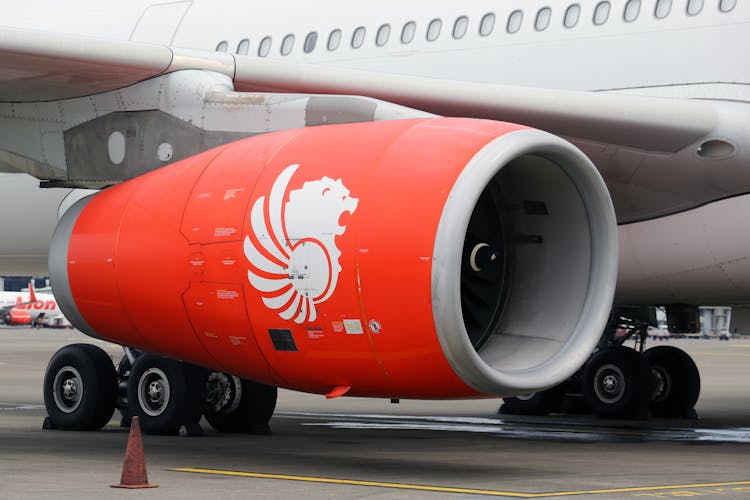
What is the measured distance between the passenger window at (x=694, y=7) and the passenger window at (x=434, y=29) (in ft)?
7.58

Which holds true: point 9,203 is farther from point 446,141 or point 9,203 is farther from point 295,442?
point 446,141

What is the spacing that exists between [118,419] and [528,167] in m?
6.36

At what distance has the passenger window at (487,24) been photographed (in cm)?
1268

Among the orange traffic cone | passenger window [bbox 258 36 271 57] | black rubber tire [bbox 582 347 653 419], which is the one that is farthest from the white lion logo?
black rubber tire [bbox 582 347 653 419]

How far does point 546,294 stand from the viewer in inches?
362

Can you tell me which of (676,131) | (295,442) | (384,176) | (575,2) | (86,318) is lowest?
(295,442)

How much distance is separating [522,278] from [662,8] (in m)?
3.41

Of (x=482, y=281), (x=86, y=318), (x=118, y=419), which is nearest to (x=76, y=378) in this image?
(x=118, y=419)

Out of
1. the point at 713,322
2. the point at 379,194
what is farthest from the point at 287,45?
the point at 713,322

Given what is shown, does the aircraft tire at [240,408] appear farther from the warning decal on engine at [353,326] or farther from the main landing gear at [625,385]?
the main landing gear at [625,385]

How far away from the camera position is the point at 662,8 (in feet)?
38.4

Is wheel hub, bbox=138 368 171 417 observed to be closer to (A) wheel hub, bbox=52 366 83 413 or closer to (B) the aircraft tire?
(B) the aircraft tire

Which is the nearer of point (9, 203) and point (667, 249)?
point (667, 249)

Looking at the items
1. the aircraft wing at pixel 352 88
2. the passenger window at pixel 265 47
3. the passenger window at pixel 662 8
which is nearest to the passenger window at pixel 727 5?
the passenger window at pixel 662 8
